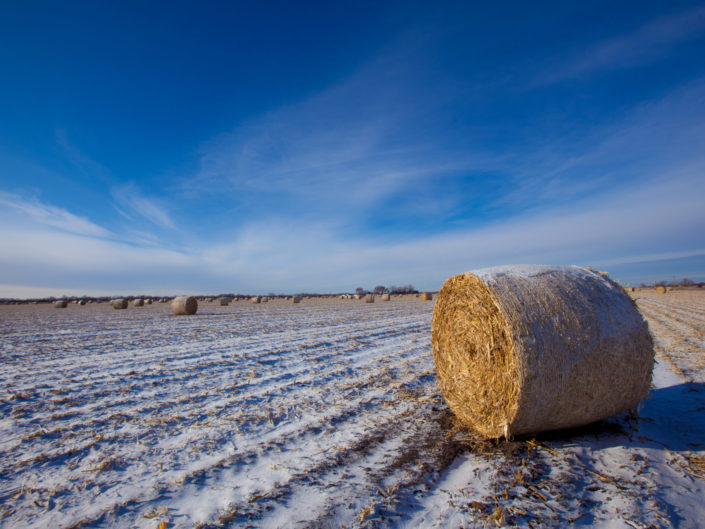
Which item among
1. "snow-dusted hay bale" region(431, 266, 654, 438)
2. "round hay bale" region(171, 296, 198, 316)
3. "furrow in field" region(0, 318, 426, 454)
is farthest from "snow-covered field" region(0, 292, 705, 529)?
"round hay bale" region(171, 296, 198, 316)

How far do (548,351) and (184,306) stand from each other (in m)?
21.7

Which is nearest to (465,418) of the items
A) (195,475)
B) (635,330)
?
(635,330)

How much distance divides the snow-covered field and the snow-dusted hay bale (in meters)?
0.33

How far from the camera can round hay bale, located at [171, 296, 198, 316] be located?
21.6 meters

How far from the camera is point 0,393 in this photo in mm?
5156

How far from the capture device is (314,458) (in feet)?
10.8

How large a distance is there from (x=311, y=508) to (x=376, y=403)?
7.63 feet

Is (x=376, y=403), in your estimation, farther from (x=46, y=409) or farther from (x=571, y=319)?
(x=46, y=409)

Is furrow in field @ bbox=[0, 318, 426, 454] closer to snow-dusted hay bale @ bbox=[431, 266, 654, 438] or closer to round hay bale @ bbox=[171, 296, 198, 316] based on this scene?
snow-dusted hay bale @ bbox=[431, 266, 654, 438]

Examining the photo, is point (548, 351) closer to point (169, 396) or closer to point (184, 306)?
point (169, 396)

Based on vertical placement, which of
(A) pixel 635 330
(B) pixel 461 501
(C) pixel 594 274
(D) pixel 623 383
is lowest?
(B) pixel 461 501

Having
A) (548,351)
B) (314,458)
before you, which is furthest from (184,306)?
(548,351)

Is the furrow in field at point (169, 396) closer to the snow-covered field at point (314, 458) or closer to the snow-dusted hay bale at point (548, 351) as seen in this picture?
the snow-covered field at point (314, 458)

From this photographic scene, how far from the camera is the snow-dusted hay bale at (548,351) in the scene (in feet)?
11.2
